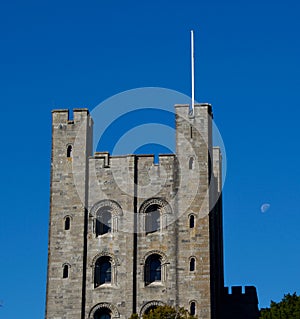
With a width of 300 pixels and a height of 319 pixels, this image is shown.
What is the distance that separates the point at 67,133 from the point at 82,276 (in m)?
11.1

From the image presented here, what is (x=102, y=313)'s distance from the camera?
87625mm

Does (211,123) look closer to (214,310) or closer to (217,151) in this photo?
(217,151)

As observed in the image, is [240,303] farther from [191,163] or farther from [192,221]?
[191,163]

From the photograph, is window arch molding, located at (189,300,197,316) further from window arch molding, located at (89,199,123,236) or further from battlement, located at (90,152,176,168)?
battlement, located at (90,152,176,168)

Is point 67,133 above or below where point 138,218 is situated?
above

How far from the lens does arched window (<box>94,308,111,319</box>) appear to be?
287ft

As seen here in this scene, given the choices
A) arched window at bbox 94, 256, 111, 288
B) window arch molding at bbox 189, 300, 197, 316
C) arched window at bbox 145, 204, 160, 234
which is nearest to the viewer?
window arch molding at bbox 189, 300, 197, 316

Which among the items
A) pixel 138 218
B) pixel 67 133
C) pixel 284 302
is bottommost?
pixel 284 302

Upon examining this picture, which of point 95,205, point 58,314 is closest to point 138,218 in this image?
point 95,205

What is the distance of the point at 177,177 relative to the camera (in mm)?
89438

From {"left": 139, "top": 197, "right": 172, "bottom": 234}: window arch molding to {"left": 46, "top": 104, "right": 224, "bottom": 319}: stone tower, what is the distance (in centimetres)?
7

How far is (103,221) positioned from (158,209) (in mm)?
4095

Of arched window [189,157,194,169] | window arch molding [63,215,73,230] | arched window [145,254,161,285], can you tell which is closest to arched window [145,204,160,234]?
arched window [145,254,161,285]

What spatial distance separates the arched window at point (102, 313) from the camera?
87375 millimetres
